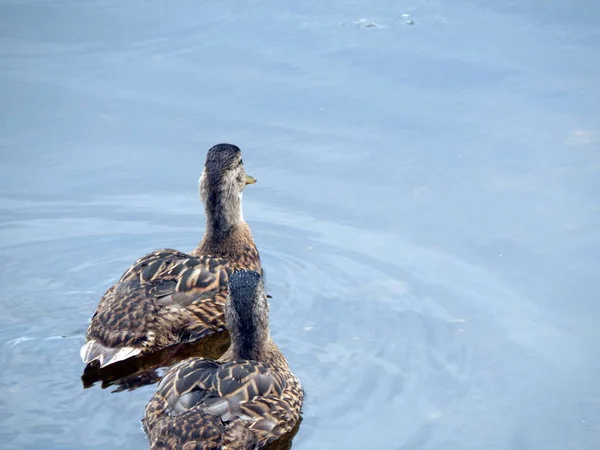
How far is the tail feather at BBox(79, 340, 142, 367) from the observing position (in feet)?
27.5

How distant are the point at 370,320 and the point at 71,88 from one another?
511 centimetres

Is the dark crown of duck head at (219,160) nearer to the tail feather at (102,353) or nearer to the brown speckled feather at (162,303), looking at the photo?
the brown speckled feather at (162,303)

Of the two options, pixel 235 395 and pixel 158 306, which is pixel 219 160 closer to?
pixel 158 306

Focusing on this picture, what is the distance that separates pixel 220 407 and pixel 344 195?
3.79 metres

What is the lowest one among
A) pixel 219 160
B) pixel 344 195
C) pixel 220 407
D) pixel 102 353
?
pixel 102 353

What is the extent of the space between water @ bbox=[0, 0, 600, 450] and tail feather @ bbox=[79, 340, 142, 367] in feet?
0.47

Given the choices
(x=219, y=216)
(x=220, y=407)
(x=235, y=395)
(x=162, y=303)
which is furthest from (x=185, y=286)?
(x=220, y=407)

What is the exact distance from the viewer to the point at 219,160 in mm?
9906

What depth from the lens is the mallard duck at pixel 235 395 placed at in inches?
278

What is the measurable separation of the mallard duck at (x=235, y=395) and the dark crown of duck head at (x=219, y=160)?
184cm

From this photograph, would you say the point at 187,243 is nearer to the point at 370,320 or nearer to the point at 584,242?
the point at 370,320

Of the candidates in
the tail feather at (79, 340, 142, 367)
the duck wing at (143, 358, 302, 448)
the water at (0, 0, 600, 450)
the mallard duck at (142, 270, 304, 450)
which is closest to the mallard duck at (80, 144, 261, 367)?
the tail feather at (79, 340, 142, 367)

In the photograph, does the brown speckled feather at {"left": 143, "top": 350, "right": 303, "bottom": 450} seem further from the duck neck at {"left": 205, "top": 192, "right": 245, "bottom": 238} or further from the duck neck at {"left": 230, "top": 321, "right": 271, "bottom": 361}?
the duck neck at {"left": 205, "top": 192, "right": 245, "bottom": 238}

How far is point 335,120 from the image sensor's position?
460 inches
